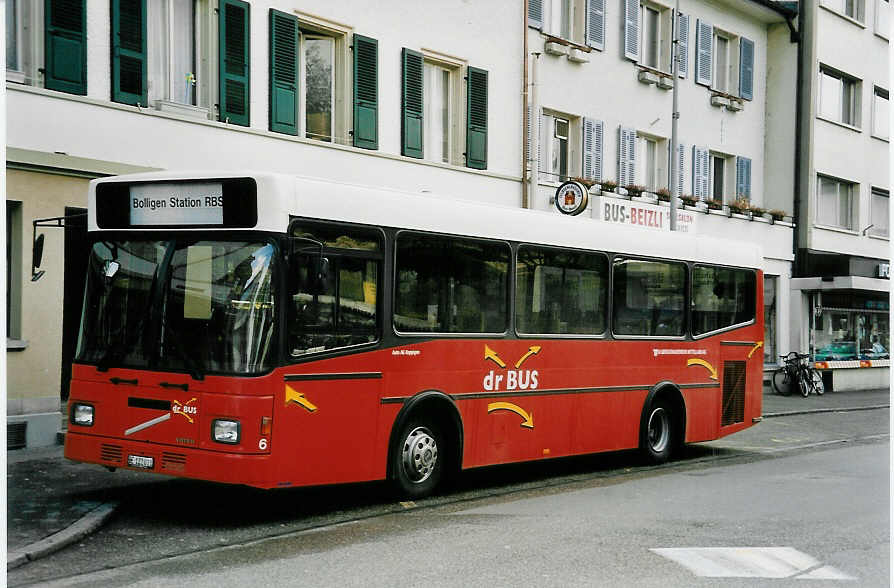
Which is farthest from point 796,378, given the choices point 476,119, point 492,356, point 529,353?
point 492,356

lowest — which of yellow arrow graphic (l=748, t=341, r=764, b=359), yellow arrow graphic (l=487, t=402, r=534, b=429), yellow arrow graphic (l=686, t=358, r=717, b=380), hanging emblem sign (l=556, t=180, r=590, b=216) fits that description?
yellow arrow graphic (l=487, t=402, r=534, b=429)

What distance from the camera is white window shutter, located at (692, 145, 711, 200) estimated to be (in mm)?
28797

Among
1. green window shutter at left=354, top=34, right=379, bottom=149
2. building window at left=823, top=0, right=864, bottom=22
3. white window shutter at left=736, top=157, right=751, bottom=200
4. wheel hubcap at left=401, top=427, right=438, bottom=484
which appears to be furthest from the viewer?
building window at left=823, top=0, right=864, bottom=22

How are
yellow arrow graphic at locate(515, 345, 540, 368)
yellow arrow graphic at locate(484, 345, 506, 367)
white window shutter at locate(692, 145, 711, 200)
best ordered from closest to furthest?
yellow arrow graphic at locate(484, 345, 506, 367), yellow arrow graphic at locate(515, 345, 540, 368), white window shutter at locate(692, 145, 711, 200)

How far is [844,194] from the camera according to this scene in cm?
3475

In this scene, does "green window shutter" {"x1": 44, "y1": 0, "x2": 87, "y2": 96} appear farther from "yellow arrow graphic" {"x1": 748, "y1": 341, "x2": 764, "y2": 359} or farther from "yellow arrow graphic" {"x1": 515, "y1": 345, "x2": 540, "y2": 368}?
"yellow arrow graphic" {"x1": 748, "y1": 341, "x2": 764, "y2": 359}

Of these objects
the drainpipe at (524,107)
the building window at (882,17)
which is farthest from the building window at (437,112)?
the building window at (882,17)

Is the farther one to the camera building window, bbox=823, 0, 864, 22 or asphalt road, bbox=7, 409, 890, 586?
building window, bbox=823, 0, 864, 22

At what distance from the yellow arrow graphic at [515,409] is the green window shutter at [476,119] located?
1020 cm

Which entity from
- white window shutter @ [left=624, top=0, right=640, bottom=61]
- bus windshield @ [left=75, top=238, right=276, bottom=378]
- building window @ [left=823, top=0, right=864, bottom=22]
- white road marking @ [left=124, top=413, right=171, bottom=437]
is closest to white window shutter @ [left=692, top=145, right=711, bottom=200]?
white window shutter @ [left=624, top=0, right=640, bottom=61]

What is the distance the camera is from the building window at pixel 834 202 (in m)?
33.4

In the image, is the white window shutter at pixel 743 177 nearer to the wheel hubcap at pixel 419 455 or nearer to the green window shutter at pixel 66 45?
Answer: the green window shutter at pixel 66 45

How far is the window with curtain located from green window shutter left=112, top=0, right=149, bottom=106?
1.16ft

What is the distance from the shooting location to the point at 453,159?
21.3 meters
